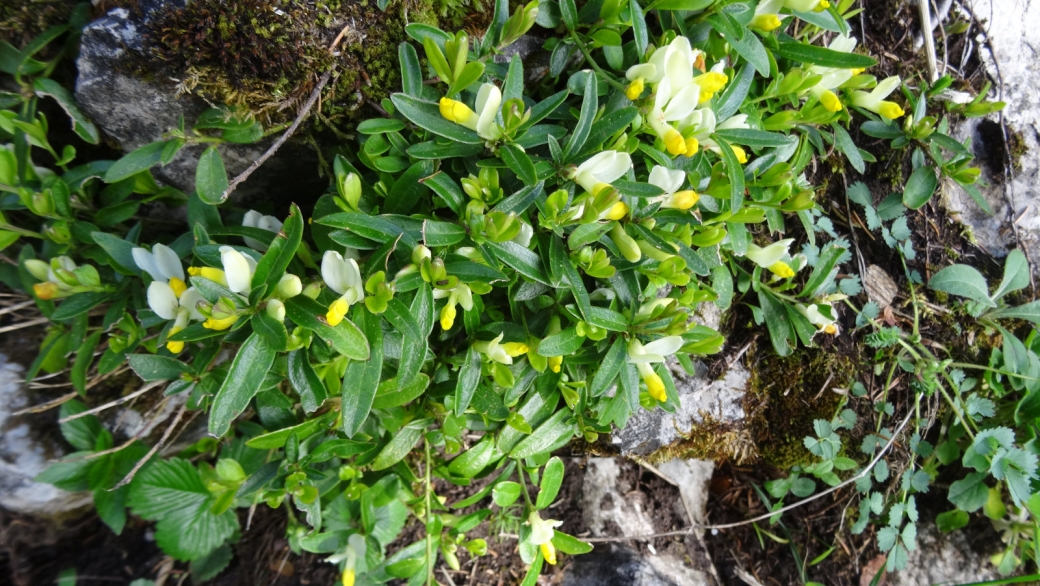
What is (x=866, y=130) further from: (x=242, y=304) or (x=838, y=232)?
(x=242, y=304)

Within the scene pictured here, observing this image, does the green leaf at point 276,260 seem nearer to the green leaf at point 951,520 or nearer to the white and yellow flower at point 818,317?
the white and yellow flower at point 818,317

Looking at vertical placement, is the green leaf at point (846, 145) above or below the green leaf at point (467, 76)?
below

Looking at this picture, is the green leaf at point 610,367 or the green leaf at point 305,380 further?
the green leaf at point 610,367

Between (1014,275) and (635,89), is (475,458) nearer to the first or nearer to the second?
(635,89)

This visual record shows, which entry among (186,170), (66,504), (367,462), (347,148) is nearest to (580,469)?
(367,462)

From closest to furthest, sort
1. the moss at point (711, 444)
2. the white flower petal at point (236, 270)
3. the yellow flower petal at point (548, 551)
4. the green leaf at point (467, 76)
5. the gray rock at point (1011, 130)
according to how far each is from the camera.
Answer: the white flower petal at point (236, 270), the green leaf at point (467, 76), the yellow flower petal at point (548, 551), the moss at point (711, 444), the gray rock at point (1011, 130)

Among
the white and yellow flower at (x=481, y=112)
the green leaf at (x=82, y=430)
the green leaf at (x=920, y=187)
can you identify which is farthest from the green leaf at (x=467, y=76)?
the green leaf at (x=82, y=430)
